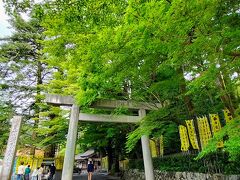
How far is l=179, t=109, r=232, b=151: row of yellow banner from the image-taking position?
7789 mm

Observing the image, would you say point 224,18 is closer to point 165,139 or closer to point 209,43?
point 209,43

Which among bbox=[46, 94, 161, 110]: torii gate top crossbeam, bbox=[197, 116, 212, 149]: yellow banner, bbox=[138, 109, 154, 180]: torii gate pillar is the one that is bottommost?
bbox=[138, 109, 154, 180]: torii gate pillar

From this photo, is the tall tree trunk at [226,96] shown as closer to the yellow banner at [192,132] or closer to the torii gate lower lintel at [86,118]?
the yellow banner at [192,132]

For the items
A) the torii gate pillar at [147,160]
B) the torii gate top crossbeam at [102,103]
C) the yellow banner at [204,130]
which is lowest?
the torii gate pillar at [147,160]

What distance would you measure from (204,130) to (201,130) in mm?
119

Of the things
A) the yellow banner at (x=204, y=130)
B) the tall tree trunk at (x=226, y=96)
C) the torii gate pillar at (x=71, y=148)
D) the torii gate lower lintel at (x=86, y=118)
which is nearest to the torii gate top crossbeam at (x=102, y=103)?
the torii gate lower lintel at (x=86, y=118)

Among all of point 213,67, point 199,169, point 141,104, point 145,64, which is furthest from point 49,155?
point 213,67

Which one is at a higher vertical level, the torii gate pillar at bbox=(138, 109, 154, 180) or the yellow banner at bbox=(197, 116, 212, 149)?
the yellow banner at bbox=(197, 116, 212, 149)

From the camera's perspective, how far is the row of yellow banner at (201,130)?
25.6 ft

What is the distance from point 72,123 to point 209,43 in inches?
290

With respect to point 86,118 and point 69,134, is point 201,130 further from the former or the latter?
point 69,134

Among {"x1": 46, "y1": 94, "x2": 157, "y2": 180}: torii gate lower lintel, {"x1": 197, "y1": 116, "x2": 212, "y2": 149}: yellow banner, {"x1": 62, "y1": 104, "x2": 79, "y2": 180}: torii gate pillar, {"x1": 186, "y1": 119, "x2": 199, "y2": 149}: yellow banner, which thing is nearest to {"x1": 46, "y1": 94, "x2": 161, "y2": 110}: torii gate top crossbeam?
{"x1": 46, "y1": 94, "x2": 157, "y2": 180}: torii gate lower lintel

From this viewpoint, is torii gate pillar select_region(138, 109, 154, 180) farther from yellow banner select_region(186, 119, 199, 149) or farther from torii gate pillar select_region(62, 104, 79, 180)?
torii gate pillar select_region(62, 104, 79, 180)

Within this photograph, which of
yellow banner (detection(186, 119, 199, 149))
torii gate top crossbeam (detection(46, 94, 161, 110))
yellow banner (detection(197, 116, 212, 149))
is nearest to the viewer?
yellow banner (detection(197, 116, 212, 149))
